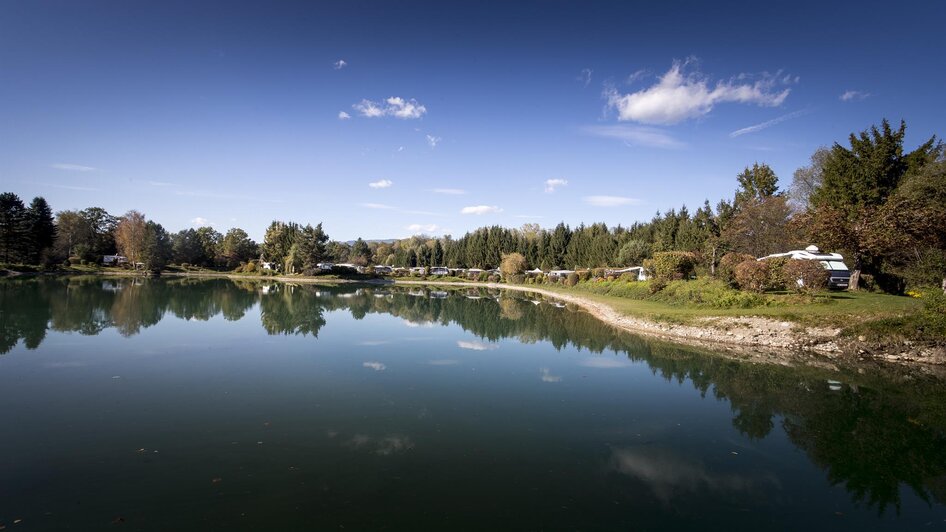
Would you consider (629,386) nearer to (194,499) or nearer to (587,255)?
(194,499)

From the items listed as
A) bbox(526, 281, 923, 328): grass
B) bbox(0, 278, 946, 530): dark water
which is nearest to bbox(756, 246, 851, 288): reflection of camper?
bbox(526, 281, 923, 328): grass

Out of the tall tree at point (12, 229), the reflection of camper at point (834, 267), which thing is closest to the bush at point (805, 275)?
the reflection of camper at point (834, 267)

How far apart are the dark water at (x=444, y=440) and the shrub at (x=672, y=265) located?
57.7 feet

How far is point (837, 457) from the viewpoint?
26.6 feet

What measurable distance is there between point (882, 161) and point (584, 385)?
2764 centimetres

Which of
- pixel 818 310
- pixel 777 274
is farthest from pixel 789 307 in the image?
pixel 777 274

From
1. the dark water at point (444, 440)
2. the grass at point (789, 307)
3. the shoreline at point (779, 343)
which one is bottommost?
the dark water at point (444, 440)

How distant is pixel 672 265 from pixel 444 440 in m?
29.4

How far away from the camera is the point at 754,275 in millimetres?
24078

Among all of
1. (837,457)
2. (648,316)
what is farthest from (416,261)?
(837,457)

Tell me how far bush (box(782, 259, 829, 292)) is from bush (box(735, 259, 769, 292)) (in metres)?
0.88

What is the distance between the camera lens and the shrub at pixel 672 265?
3297 cm

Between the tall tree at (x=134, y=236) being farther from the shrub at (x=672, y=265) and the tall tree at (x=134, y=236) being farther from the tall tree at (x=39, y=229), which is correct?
the shrub at (x=672, y=265)

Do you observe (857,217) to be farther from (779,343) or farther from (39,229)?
(39,229)
